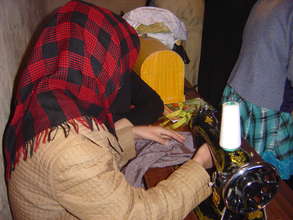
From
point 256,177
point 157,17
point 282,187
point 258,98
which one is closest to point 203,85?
point 157,17

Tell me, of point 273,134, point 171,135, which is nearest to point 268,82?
point 273,134

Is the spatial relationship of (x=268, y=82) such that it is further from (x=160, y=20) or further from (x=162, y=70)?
(x=160, y=20)

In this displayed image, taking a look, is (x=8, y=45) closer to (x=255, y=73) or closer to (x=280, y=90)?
(x=255, y=73)

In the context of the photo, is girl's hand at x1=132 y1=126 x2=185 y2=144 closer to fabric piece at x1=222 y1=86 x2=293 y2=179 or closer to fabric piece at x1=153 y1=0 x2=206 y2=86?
fabric piece at x1=222 y1=86 x2=293 y2=179

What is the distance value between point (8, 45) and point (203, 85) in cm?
211

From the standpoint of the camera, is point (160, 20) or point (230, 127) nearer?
point (230, 127)

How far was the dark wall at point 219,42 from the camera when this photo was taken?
2348 mm

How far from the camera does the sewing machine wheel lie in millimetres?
670

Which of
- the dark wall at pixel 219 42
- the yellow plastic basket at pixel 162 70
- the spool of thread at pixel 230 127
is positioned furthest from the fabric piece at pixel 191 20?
the spool of thread at pixel 230 127

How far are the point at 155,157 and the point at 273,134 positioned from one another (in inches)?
34.1

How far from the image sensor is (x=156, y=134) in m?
1.12

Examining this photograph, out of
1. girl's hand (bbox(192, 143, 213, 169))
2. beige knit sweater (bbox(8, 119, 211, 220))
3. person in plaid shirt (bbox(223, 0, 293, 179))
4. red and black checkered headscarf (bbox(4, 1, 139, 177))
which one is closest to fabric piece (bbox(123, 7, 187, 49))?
person in plaid shirt (bbox(223, 0, 293, 179))

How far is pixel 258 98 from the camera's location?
1.49 metres

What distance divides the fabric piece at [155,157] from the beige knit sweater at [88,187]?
0.65 ft
